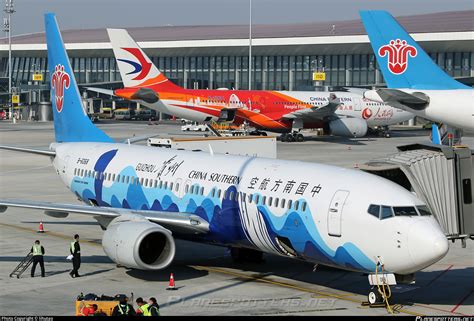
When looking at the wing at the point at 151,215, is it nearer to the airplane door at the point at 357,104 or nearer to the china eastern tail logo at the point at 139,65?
the china eastern tail logo at the point at 139,65

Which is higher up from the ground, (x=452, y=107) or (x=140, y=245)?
(x=452, y=107)

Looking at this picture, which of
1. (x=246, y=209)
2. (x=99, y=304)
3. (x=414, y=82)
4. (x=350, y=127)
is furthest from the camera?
(x=350, y=127)

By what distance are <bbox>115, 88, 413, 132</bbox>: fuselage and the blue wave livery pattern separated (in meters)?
50.9

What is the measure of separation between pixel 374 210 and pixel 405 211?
0.85 meters

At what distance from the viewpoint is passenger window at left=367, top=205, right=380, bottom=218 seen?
77.8 ft

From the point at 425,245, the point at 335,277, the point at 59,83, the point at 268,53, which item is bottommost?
the point at 335,277

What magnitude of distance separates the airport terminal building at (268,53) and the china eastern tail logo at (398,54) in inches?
2956

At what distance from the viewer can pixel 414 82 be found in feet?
152

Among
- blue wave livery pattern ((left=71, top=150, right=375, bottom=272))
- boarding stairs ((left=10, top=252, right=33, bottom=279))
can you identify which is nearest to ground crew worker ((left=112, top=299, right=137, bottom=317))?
blue wave livery pattern ((left=71, top=150, right=375, bottom=272))

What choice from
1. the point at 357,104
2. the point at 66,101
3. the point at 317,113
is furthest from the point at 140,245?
the point at 357,104

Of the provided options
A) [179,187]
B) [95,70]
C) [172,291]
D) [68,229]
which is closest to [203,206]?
[179,187]

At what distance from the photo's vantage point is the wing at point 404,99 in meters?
44.2

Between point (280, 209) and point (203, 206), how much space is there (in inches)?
154

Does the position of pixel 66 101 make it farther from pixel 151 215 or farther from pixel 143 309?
pixel 143 309
